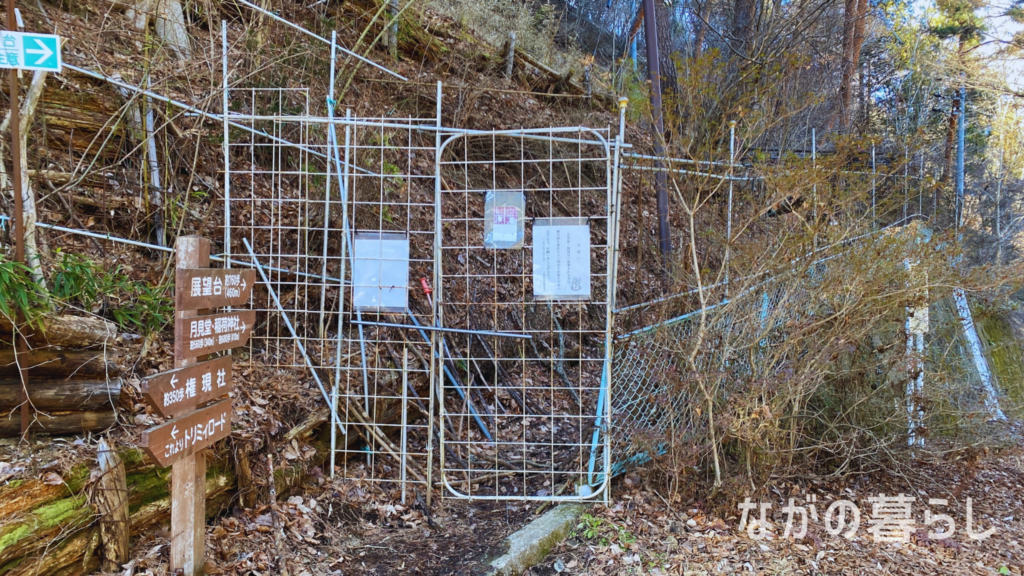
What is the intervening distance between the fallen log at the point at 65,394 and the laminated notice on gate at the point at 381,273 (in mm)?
1582

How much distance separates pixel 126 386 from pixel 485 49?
27.0 feet

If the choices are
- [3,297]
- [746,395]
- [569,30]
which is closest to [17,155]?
[3,297]

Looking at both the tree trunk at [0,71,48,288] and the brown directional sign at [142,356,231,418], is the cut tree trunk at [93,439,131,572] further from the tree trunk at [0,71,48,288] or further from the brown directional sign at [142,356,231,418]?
the tree trunk at [0,71,48,288]

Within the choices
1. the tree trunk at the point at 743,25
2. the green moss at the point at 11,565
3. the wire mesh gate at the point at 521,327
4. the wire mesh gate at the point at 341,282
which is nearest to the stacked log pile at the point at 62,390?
the green moss at the point at 11,565

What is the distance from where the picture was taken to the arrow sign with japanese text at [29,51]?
101 inches

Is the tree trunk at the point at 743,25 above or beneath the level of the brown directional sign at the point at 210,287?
above

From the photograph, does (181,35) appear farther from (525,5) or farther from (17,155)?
(525,5)

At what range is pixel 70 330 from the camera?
2822mm

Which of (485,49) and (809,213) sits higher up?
(485,49)

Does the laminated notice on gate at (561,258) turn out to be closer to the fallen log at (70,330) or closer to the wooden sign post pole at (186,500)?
the wooden sign post pole at (186,500)

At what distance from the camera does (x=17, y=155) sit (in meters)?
2.76

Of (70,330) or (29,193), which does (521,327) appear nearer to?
(70,330)

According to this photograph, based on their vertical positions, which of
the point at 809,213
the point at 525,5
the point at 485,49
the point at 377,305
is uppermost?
the point at 525,5

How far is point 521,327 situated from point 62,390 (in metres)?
4.57
